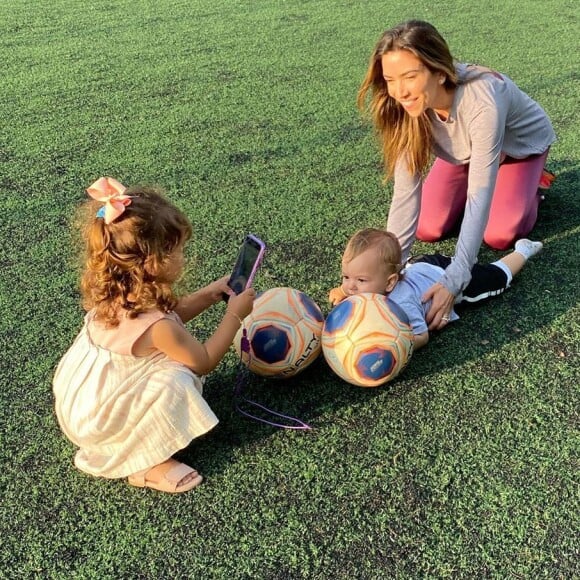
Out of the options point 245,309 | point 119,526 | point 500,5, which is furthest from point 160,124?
point 500,5

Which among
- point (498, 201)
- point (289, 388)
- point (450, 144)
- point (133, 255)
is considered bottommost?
point (289, 388)

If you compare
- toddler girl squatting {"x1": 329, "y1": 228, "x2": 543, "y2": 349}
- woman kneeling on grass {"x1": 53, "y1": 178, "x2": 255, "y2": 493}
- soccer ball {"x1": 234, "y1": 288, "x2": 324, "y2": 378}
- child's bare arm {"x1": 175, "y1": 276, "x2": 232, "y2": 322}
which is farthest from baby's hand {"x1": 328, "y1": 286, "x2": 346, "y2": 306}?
woman kneeling on grass {"x1": 53, "y1": 178, "x2": 255, "y2": 493}

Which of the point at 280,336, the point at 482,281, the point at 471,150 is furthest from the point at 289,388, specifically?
the point at 471,150

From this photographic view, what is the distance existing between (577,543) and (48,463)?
2.01m

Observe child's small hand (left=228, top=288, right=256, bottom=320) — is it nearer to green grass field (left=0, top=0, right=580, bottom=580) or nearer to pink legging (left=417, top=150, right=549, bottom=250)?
green grass field (left=0, top=0, right=580, bottom=580)

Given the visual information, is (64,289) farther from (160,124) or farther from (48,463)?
(160,124)

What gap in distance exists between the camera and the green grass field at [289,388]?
221 cm

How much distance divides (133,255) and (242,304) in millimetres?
535

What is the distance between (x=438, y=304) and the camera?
3041 millimetres

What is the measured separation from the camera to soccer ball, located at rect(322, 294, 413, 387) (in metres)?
2.63

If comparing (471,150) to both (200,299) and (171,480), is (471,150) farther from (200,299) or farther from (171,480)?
(171,480)

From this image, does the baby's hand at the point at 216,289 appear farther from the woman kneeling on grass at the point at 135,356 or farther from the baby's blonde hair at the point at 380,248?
the baby's blonde hair at the point at 380,248

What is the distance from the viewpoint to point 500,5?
8547 millimetres

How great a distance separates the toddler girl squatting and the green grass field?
0.14 meters
